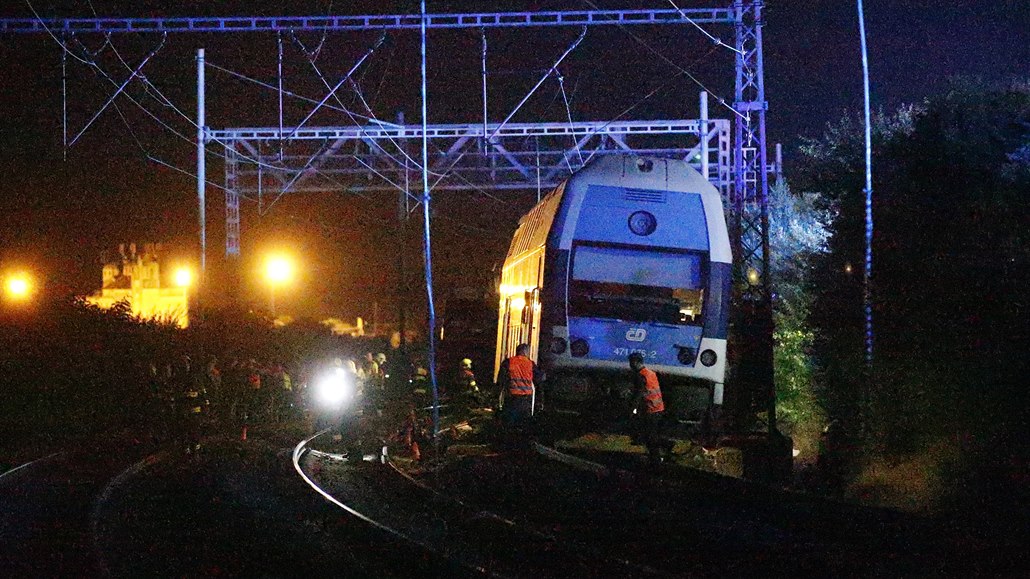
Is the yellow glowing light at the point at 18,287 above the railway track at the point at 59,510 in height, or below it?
above

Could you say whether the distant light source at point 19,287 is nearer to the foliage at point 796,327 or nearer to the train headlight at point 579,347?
the train headlight at point 579,347

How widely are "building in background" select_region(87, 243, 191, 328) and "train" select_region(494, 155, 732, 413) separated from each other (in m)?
24.5

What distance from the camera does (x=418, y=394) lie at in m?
24.7

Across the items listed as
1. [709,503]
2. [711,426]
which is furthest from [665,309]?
[709,503]

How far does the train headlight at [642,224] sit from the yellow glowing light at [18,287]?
18.0 m

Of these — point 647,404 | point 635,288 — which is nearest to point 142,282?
point 635,288

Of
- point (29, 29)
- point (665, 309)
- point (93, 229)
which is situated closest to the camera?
point (665, 309)

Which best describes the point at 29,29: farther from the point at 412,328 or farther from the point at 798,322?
the point at 412,328

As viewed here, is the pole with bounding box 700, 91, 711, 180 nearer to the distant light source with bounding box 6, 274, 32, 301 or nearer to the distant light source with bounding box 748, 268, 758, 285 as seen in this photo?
the distant light source with bounding box 748, 268, 758, 285

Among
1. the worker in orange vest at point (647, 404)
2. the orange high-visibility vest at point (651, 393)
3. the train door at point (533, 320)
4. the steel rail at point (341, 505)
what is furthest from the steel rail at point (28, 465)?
the orange high-visibility vest at point (651, 393)

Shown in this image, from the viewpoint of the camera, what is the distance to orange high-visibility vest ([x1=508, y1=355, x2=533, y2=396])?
15656 millimetres

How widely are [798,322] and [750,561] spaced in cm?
1437

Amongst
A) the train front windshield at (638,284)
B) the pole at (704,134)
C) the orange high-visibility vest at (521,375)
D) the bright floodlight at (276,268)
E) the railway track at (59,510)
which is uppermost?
the pole at (704,134)

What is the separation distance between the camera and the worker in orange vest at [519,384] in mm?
15672
